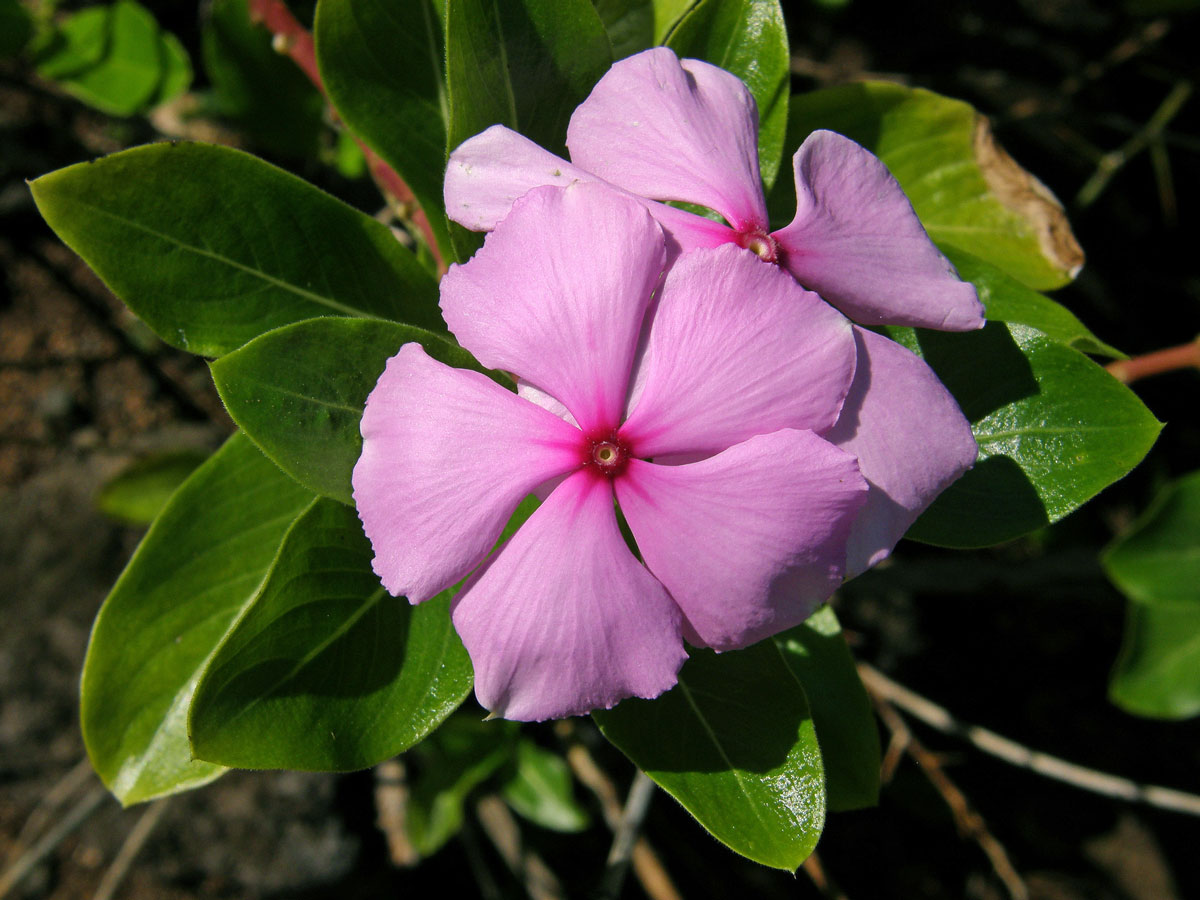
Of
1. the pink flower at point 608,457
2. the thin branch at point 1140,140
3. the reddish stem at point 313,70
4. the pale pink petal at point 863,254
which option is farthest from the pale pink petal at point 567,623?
the thin branch at point 1140,140

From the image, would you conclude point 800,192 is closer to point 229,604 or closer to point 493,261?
point 493,261

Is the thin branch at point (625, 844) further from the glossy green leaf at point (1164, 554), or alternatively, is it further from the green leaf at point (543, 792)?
the glossy green leaf at point (1164, 554)

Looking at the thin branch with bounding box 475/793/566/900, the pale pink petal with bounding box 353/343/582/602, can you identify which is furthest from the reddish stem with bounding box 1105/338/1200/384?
the thin branch with bounding box 475/793/566/900

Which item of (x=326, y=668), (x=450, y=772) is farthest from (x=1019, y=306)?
(x=450, y=772)

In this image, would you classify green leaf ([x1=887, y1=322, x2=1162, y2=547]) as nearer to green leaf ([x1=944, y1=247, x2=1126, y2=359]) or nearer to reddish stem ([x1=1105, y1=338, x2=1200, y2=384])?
green leaf ([x1=944, y1=247, x2=1126, y2=359])

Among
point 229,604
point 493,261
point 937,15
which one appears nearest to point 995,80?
point 937,15

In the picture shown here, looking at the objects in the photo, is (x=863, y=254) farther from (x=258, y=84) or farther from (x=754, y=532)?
(x=258, y=84)
